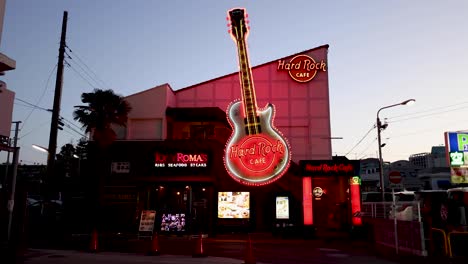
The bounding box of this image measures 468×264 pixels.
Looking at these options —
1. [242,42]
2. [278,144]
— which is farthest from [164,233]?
[242,42]

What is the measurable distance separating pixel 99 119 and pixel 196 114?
6.43 m

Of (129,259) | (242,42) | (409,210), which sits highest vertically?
(242,42)

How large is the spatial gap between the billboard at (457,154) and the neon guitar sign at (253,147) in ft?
31.6

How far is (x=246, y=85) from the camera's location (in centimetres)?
2466

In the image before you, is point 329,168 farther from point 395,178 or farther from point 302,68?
point 302,68

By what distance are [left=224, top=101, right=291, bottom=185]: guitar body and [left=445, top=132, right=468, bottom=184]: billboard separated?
31.7 ft

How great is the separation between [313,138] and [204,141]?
388 inches

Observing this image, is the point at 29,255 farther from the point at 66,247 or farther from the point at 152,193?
the point at 152,193

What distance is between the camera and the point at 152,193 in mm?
24531

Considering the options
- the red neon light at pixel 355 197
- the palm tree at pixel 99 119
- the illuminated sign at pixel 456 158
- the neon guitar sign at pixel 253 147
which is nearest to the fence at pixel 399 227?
the red neon light at pixel 355 197

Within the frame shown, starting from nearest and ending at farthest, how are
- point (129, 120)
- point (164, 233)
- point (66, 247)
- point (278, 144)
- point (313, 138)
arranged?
1. point (66, 247)
2. point (164, 233)
3. point (278, 144)
4. point (129, 120)
5. point (313, 138)

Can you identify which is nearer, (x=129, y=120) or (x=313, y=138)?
(x=129, y=120)

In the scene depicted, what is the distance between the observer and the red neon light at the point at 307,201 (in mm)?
22575

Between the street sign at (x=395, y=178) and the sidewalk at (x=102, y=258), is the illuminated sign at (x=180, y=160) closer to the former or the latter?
the sidewalk at (x=102, y=258)
